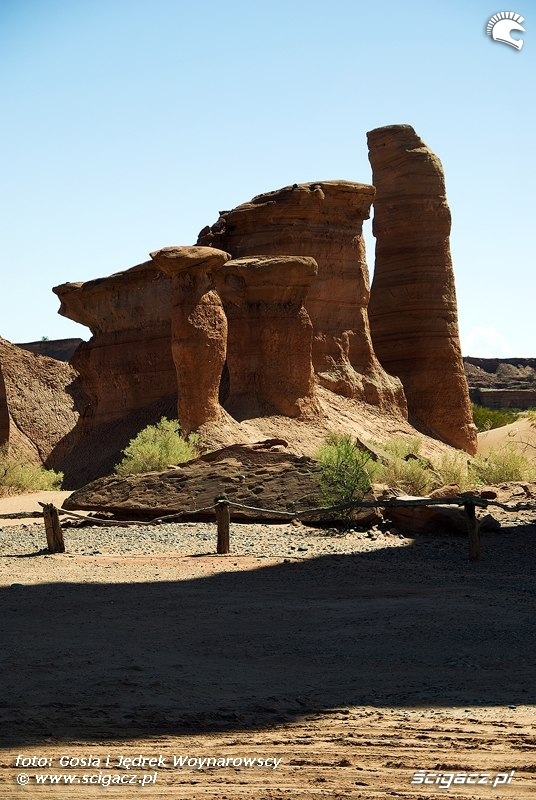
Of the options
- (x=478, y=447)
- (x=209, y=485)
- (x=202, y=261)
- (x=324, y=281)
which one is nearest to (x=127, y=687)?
(x=209, y=485)

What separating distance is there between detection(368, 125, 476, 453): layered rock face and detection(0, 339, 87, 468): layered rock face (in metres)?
9.09

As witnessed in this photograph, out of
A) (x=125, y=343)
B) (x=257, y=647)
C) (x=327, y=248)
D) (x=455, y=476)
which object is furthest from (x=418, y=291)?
(x=257, y=647)

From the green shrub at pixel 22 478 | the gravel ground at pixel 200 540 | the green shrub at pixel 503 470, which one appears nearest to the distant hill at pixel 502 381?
the green shrub at pixel 503 470

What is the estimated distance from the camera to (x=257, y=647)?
8.20 m

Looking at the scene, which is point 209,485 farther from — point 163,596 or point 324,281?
point 324,281

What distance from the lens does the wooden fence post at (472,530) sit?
41.0 feet

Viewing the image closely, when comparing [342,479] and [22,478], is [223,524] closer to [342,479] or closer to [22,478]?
[342,479]

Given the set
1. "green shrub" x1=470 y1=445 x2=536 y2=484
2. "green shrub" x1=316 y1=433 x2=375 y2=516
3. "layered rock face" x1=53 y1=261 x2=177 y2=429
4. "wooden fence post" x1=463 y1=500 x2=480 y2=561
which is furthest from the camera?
"layered rock face" x1=53 y1=261 x2=177 y2=429

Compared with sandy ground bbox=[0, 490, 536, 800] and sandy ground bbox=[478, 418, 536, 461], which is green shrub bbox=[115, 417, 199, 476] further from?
sandy ground bbox=[478, 418, 536, 461]

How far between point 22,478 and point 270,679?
18.1 meters

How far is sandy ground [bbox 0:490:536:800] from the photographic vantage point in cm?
525

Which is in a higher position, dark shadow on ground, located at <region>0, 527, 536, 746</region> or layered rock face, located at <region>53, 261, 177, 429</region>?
layered rock face, located at <region>53, 261, 177, 429</region>

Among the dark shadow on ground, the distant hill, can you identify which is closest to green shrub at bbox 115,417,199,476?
the dark shadow on ground

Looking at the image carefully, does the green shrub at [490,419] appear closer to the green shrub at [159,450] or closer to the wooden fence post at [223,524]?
the green shrub at [159,450]
